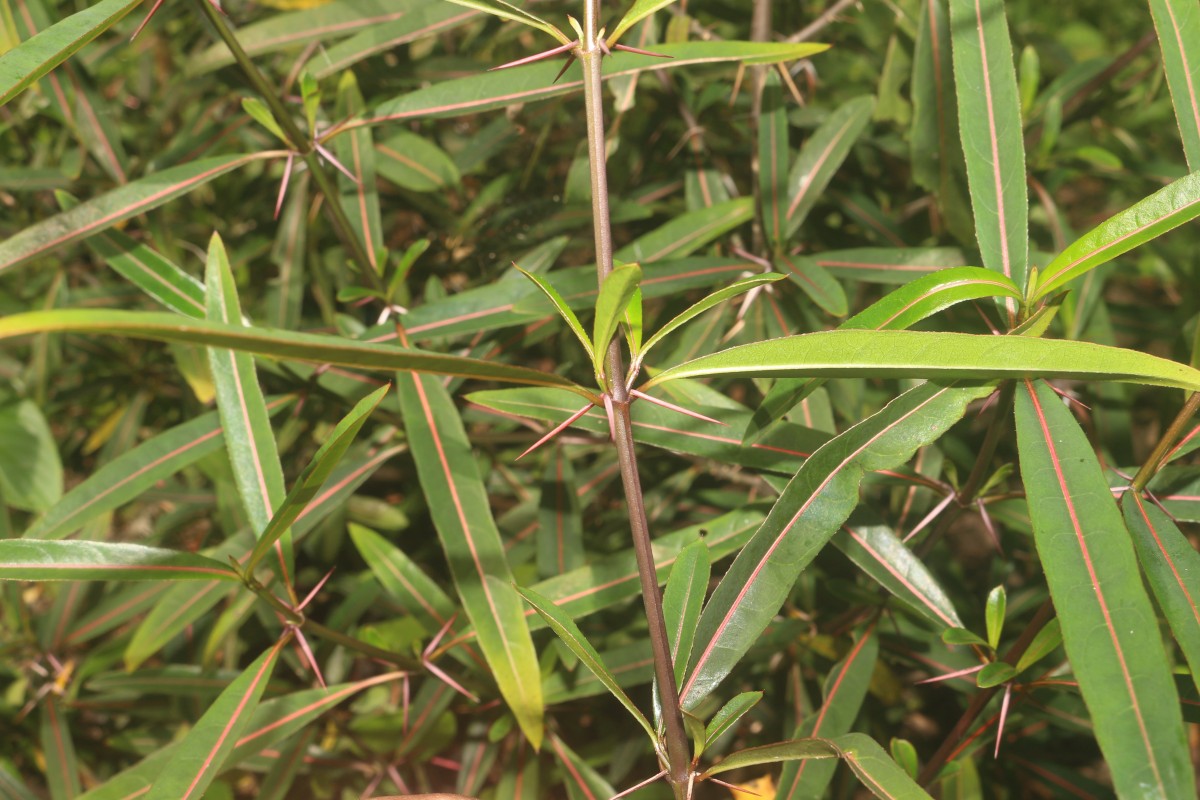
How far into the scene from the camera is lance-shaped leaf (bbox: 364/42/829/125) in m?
0.86

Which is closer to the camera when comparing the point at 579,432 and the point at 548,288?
the point at 548,288

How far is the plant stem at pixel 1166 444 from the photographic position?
647mm

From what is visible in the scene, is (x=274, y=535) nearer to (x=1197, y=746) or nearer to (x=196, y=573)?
(x=196, y=573)

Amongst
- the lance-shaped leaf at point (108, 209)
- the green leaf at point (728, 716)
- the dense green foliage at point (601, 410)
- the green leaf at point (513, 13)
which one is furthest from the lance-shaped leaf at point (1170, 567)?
the lance-shaped leaf at point (108, 209)

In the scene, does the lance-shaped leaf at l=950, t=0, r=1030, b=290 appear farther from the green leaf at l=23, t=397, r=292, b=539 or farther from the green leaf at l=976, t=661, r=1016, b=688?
the green leaf at l=23, t=397, r=292, b=539

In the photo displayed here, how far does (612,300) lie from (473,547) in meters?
0.42

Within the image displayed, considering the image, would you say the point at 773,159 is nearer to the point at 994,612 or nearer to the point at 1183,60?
the point at 1183,60

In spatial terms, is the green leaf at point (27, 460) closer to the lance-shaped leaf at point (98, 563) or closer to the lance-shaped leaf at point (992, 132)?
the lance-shaped leaf at point (98, 563)

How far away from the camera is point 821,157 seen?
3.64ft

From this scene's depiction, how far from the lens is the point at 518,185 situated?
1.39m

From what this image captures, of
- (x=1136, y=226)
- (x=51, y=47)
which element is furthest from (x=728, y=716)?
(x=51, y=47)

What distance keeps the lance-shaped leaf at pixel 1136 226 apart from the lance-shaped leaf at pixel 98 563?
69 centimetres

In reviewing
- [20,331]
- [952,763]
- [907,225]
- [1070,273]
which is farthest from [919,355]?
[907,225]

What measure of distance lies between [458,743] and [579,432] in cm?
55
